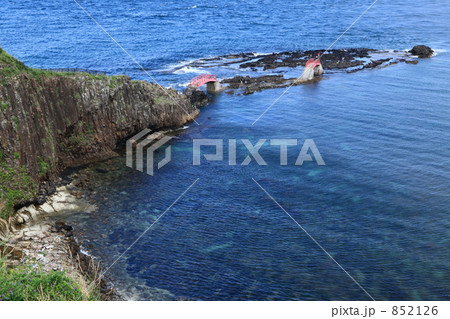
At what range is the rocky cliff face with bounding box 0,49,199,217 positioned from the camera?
37844 millimetres

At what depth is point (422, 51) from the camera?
9000 cm

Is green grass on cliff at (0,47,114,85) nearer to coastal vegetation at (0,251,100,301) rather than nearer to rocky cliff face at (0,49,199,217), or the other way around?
rocky cliff face at (0,49,199,217)

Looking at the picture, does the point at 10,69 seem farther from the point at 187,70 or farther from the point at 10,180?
the point at 187,70

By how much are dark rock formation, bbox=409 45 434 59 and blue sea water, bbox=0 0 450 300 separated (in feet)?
10.9

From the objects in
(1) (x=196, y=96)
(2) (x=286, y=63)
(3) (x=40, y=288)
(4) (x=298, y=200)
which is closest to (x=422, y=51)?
(2) (x=286, y=63)

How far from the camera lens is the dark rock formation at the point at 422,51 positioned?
293ft

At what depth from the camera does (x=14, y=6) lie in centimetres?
12850

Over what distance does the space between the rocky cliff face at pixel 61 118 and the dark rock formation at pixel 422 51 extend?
5407 cm

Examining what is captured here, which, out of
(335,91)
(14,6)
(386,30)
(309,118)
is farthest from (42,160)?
(14,6)

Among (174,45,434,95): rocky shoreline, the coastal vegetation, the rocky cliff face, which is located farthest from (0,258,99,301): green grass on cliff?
(174,45,434,95): rocky shoreline

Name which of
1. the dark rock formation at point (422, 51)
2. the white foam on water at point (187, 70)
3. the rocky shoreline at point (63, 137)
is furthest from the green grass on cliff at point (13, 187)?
the dark rock formation at point (422, 51)

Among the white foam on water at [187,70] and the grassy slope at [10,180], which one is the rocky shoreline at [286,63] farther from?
the grassy slope at [10,180]

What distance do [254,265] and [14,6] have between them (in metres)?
124

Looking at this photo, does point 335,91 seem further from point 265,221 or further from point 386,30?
point 386,30
